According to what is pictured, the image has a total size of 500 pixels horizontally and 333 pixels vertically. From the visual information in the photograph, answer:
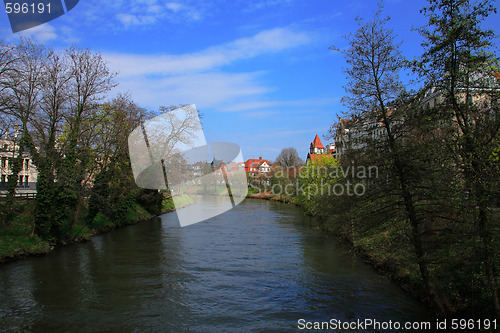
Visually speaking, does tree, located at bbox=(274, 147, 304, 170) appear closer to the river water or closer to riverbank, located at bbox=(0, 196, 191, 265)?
riverbank, located at bbox=(0, 196, 191, 265)

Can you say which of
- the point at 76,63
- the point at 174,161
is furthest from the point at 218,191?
the point at 76,63

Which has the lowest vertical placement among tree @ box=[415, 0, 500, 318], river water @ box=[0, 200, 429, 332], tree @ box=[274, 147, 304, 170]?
river water @ box=[0, 200, 429, 332]

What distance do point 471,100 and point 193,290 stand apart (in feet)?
34.1

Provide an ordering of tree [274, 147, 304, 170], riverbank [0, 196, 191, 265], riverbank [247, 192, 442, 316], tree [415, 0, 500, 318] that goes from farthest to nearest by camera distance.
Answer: tree [274, 147, 304, 170] < riverbank [0, 196, 191, 265] < riverbank [247, 192, 442, 316] < tree [415, 0, 500, 318]

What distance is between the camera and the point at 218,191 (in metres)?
90.2

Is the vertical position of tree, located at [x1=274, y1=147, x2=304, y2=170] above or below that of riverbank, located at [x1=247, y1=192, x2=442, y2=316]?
above

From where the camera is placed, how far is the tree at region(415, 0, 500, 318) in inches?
300

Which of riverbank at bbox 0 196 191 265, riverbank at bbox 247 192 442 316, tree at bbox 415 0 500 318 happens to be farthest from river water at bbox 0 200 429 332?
tree at bbox 415 0 500 318

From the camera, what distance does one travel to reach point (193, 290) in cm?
1267

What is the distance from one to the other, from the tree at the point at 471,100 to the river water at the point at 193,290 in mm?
3834

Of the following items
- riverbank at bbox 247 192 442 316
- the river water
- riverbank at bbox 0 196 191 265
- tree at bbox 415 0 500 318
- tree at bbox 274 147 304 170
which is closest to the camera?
tree at bbox 415 0 500 318

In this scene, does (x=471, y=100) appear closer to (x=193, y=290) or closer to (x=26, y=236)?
(x=193, y=290)

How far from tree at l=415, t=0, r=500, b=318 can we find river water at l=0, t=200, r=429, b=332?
12.6ft

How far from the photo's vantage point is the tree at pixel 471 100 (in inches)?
300
